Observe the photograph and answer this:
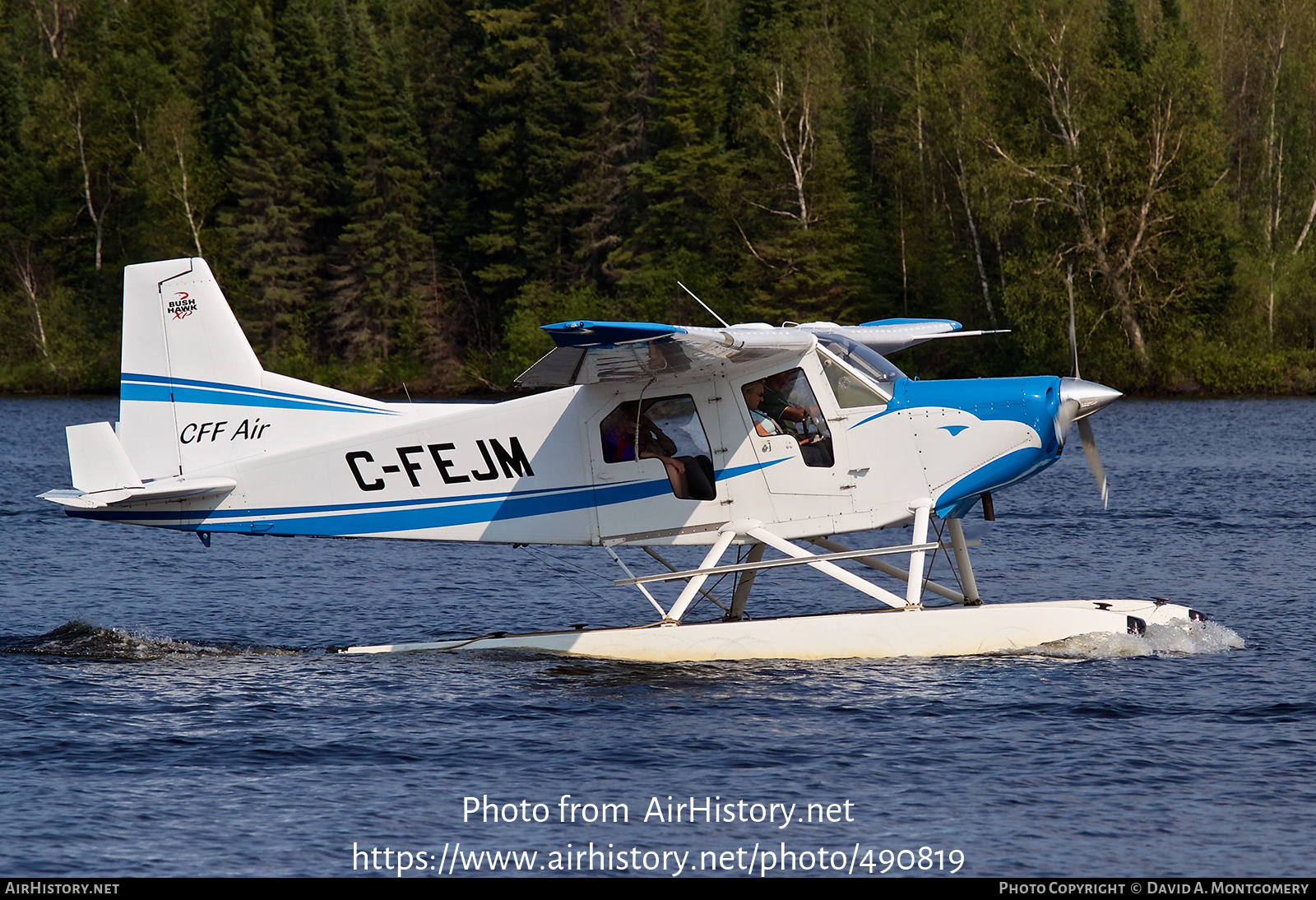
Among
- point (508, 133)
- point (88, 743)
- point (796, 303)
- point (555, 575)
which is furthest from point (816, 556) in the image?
point (508, 133)

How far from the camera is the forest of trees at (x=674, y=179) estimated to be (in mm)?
46562

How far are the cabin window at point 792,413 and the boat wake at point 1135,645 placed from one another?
7.84 feet

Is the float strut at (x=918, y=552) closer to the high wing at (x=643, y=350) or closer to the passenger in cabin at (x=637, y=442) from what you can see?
the high wing at (x=643, y=350)

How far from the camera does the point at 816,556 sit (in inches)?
477

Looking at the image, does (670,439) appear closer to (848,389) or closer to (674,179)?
(848,389)

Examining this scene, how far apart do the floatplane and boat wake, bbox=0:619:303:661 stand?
1.44 meters

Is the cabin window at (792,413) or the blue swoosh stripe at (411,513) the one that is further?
the blue swoosh stripe at (411,513)

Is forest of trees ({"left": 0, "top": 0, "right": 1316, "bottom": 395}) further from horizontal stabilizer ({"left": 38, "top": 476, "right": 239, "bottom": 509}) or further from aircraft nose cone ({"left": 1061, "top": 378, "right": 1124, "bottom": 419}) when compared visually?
horizontal stabilizer ({"left": 38, "top": 476, "right": 239, "bottom": 509})

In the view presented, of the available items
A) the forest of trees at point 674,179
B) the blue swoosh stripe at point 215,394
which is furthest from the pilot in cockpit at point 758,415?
the forest of trees at point 674,179

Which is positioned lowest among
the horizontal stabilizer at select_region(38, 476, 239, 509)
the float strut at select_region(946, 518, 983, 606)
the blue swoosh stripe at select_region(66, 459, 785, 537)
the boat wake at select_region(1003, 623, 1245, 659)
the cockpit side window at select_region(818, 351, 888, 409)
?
the boat wake at select_region(1003, 623, 1245, 659)

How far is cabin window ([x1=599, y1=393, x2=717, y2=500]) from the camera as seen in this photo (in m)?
12.3

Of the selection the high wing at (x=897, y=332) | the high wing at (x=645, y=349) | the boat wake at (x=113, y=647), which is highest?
the high wing at (x=645, y=349)

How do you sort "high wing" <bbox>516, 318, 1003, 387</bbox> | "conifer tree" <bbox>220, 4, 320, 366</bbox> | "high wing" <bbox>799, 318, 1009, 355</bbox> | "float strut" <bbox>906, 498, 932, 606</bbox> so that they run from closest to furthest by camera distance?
1. "high wing" <bbox>516, 318, 1003, 387</bbox>
2. "float strut" <bbox>906, 498, 932, 606</bbox>
3. "high wing" <bbox>799, 318, 1009, 355</bbox>
4. "conifer tree" <bbox>220, 4, 320, 366</bbox>

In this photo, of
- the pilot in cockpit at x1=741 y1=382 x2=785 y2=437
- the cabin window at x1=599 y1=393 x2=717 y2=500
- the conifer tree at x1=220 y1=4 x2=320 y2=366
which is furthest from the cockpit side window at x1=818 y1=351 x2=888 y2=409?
the conifer tree at x1=220 y1=4 x2=320 y2=366
